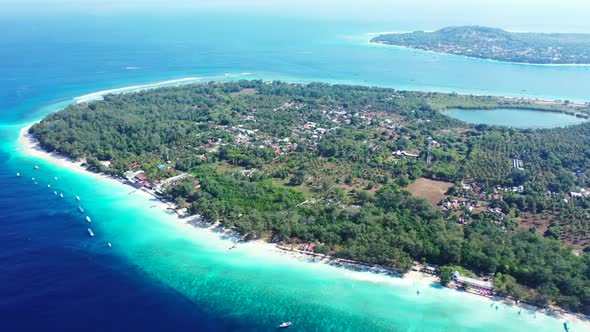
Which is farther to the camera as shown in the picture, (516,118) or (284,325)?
(516,118)

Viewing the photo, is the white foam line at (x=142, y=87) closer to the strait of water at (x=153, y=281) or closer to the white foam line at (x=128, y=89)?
the white foam line at (x=128, y=89)

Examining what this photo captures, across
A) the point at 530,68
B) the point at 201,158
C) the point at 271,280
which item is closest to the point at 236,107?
the point at 201,158


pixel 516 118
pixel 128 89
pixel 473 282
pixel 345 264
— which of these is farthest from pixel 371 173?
pixel 128 89

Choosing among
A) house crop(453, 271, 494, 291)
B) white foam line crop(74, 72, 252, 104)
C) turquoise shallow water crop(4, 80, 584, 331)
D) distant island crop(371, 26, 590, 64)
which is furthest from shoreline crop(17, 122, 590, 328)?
distant island crop(371, 26, 590, 64)

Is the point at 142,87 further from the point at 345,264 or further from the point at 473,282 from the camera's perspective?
the point at 473,282

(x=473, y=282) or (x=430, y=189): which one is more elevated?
(x=430, y=189)

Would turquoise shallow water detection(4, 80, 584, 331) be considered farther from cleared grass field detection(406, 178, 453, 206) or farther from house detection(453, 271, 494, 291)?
cleared grass field detection(406, 178, 453, 206)

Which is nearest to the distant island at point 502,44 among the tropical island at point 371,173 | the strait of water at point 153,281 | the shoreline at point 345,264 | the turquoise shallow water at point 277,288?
the tropical island at point 371,173

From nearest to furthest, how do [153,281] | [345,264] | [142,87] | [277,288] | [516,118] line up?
[277,288] < [153,281] < [345,264] < [516,118] < [142,87]
